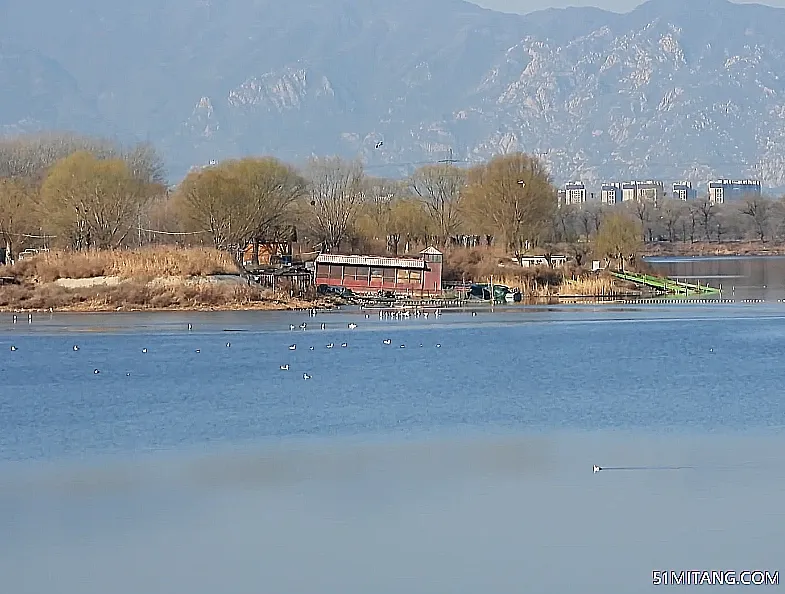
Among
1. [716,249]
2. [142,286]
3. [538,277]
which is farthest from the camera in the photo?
[716,249]

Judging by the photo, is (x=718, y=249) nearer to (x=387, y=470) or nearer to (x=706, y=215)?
(x=706, y=215)

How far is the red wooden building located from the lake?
87.9 ft

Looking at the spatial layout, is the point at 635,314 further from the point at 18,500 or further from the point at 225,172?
the point at 18,500

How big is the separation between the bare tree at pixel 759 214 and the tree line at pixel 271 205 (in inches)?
2087

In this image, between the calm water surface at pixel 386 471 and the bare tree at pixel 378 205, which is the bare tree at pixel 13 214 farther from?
the calm water surface at pixel 386 471

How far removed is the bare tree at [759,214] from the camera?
146125 mm

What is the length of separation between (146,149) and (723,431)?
78.1 m

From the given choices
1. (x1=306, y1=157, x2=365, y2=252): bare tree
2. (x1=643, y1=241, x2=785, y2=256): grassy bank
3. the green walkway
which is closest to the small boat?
the green walkway

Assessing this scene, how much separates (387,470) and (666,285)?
51.7 metres

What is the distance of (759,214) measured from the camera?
148 m

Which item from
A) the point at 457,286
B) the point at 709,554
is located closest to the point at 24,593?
the point at 709,554

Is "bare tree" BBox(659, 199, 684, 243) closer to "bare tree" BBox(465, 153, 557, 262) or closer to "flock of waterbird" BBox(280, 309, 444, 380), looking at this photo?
"bare tree" BBox(465, 153, 557, 262)

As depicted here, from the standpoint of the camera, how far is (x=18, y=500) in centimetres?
1477

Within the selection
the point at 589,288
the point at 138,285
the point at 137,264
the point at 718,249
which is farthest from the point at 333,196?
the point at 718,249
